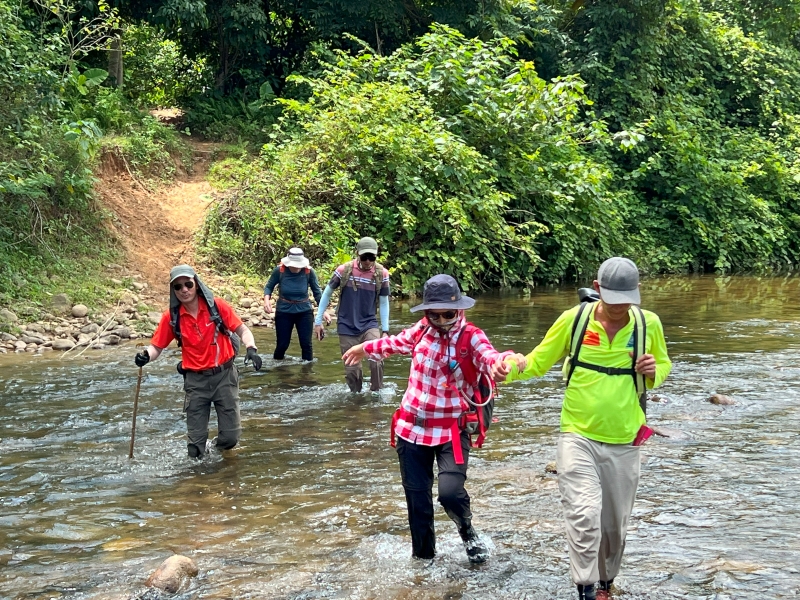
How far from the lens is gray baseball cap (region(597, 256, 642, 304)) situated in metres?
4.59

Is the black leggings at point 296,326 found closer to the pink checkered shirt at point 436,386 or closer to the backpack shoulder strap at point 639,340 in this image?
the pink checkered shirt at point 436,386

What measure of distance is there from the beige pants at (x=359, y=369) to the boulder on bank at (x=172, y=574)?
16.2 ft

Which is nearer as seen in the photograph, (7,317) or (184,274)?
(184,274)

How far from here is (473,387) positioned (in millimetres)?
5289

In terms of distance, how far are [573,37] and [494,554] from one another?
84.2 ft

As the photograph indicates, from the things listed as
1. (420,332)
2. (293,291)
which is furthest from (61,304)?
(420,332)

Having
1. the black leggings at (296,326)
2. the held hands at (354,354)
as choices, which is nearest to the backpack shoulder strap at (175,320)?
the held hands at (354,354)

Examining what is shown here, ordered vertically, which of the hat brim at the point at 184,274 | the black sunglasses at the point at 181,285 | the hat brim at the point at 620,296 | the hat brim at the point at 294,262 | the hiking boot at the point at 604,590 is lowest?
the hiking boot at the point at 604,590

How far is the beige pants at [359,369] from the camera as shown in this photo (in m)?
10.3

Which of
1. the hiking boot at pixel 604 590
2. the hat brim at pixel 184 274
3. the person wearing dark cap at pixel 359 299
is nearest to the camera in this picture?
the hiking boot at pixel 604 590

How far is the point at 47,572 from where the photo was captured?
5.56 m

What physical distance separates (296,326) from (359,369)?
81.1 inches

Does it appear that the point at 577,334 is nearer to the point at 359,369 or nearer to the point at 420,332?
the point at 420,332

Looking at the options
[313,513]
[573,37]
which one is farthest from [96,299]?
[573,37]
